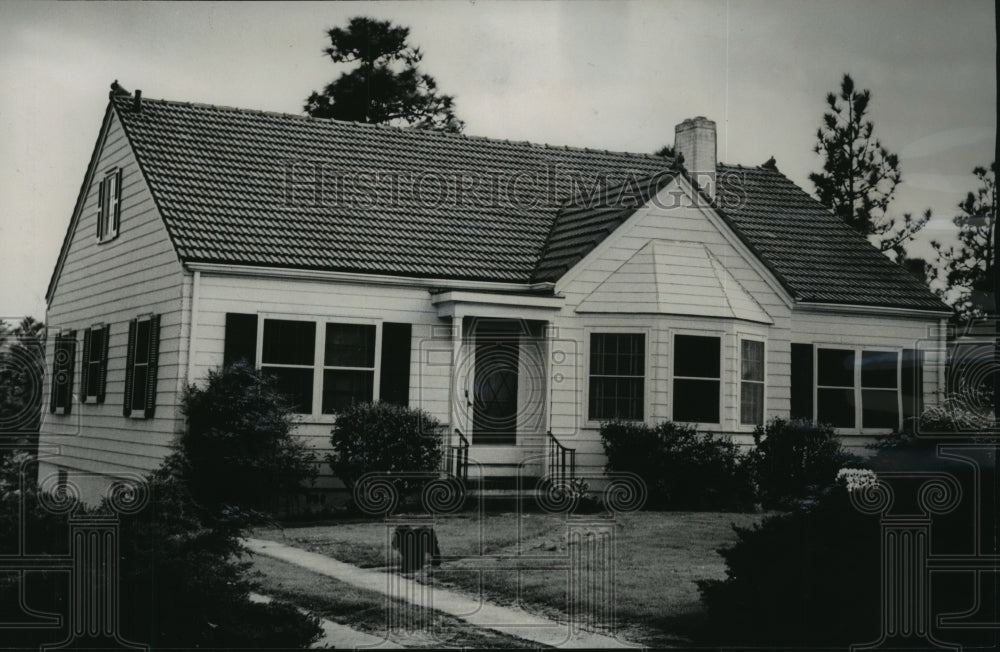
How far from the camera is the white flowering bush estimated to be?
30.1ft

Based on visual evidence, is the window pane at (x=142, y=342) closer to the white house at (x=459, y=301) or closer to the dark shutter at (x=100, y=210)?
the white house at (x=459, y=301)

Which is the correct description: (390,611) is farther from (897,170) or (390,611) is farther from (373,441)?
(897,170)

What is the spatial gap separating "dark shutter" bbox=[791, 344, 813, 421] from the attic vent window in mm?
11112

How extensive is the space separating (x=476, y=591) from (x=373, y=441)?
550cm

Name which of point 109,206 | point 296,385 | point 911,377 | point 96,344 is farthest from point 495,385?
point 109,206

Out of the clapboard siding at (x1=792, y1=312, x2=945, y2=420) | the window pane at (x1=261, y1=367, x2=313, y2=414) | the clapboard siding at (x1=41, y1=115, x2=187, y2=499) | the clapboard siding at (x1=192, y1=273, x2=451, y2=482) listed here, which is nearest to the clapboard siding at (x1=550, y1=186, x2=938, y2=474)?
the clapboard siding at (x1=792, y1=312, x2=945, y2=420)

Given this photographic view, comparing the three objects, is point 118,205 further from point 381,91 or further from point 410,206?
point 381,91

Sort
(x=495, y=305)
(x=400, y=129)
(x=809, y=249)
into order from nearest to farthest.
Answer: (x=495, y=305)
(x=809, y=249)
(x=400, y=129)

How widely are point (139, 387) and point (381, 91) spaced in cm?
1708

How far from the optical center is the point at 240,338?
607 inches

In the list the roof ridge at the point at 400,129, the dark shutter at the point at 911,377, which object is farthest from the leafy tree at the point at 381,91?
the dark shutter at the point at 911,377

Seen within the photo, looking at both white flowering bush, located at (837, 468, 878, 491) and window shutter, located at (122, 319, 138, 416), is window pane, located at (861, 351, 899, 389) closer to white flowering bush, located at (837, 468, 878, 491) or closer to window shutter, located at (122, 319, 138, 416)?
white flowering bush, located at (837, 468, 878, 491)

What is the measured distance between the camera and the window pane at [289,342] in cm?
1561

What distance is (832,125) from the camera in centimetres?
1373
